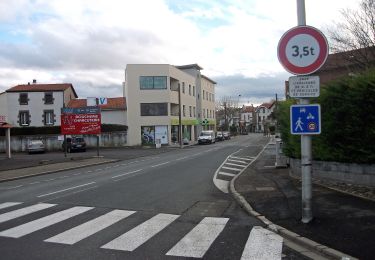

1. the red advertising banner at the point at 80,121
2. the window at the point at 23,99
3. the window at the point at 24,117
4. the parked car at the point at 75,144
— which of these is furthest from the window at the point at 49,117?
the red advertising banner at the point at 80,121

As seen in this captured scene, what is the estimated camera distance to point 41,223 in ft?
31.8

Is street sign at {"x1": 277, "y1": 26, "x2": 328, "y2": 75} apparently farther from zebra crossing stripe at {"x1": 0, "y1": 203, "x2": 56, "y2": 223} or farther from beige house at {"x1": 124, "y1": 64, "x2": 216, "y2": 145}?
beige house at {"x1": 124, "y1": 64, "x2": 216, "y2": 145}

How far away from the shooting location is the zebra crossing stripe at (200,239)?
23.4 ft

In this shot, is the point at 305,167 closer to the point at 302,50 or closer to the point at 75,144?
the point at 302,50

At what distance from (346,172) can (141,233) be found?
6.47 metres

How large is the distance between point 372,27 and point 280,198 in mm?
18325

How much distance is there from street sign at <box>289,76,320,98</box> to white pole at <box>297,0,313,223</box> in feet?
2.48

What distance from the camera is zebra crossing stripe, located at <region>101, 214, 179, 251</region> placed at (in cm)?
758

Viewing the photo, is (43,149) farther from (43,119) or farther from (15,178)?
(15,178)

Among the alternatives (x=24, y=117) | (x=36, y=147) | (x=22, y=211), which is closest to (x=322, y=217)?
(x=22, y=211)

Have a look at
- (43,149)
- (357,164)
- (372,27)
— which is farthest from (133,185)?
(43,149)

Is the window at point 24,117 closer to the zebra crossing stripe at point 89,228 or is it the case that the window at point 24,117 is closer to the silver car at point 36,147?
the silver car at point 36,147

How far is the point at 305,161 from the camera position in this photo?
27.5 ft

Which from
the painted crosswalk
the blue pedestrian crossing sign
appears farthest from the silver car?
the blue pedestrian crossing sign
